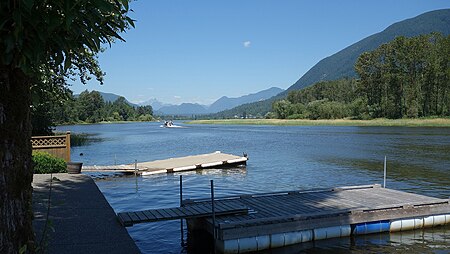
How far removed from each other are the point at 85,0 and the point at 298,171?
23.5 m

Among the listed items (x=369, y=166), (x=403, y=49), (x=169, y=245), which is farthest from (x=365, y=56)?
(x=169, y=245)

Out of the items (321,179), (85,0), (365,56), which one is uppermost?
(365,56)

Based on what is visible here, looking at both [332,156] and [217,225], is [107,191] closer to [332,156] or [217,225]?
[217,225]

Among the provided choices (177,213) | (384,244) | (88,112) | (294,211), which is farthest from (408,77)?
(88,112)

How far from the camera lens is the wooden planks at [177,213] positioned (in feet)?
31.4

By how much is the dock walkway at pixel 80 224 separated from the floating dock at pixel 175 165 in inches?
391

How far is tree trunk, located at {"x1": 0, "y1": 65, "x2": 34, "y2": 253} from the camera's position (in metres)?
3.33

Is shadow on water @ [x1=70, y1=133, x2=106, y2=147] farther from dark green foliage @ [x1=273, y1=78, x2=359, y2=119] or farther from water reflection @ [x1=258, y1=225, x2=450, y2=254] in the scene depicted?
dark green foliage @ [x1=273, y1=78, x2=359, y2=119]

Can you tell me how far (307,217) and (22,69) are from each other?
27.9 ft

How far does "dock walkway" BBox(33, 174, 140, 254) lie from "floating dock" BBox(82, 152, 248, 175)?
391 inches

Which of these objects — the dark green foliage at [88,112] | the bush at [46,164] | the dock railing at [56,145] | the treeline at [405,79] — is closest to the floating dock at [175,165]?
the dock railing at [56,145]

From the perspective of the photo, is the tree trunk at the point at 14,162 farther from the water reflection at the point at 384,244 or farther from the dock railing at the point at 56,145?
the dock railing at the point at 56,145

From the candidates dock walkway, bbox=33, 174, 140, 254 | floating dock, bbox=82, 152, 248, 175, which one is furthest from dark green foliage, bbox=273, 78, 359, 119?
dock walkway, bbox=33, 174, 140, 254

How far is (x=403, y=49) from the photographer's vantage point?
8325 cm
